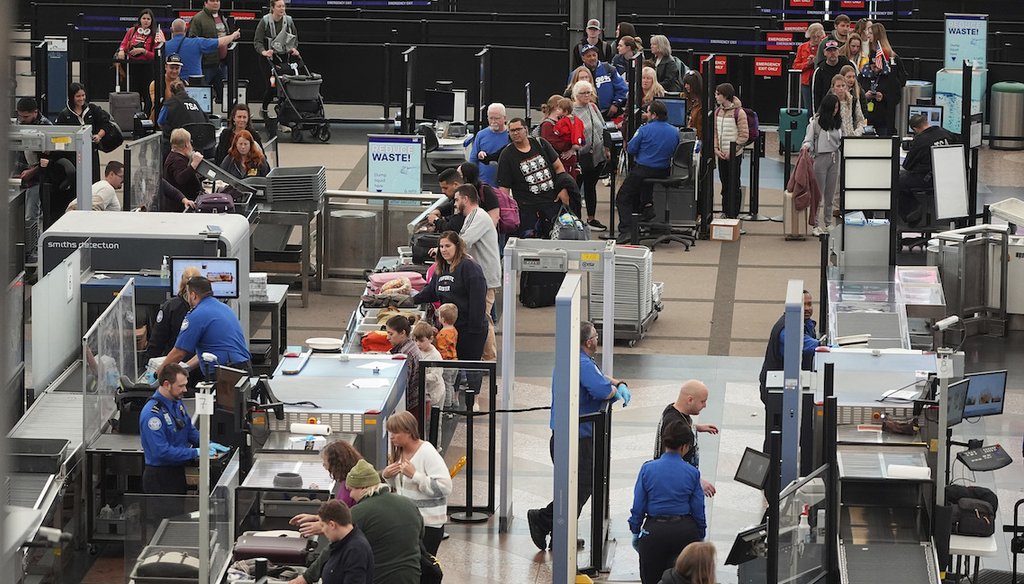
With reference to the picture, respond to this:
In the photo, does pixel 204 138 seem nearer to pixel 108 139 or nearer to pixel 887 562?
pixel 108 139

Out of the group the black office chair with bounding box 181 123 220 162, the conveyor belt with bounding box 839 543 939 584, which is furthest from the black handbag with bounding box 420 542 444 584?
the black office chair with bounding box 181 123 220 162

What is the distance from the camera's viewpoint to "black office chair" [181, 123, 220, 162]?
19.0 meters

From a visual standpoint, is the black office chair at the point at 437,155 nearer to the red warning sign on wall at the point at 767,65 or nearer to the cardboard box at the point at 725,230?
the cardboard box at the point at 725,230

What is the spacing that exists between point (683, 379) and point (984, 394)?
485 centimetres

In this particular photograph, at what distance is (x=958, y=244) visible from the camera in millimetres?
15211

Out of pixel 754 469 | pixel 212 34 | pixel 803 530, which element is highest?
pixel 212 34

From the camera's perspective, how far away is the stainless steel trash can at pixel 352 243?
1614 cm

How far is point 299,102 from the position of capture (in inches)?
999

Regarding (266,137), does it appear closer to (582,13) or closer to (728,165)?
(582,13)

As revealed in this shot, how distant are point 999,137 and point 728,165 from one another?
8.45 metres

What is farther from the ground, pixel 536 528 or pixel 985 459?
pixel 985 459

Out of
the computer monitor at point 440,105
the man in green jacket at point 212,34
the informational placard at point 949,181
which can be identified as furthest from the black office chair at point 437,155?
the man in green jacket at point 212,34

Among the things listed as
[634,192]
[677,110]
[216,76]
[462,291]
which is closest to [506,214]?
[462,291]

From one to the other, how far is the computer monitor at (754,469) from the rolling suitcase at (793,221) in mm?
11499
